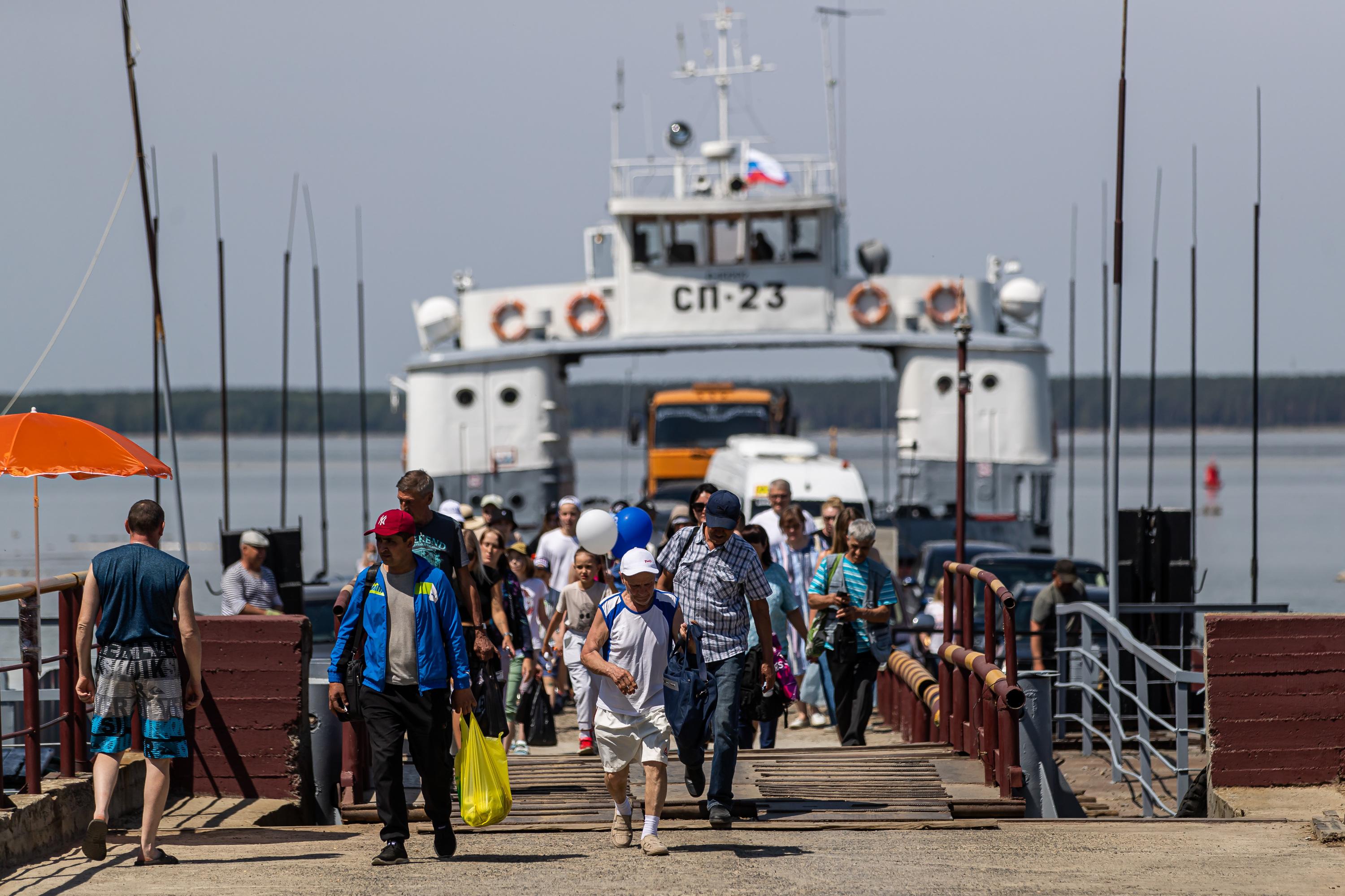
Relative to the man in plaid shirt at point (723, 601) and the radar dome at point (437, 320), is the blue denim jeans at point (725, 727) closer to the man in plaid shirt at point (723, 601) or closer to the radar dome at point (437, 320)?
the man in plaid shirt at point (723, 601)

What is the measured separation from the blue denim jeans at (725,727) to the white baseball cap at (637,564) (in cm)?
87

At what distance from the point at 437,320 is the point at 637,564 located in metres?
22.3

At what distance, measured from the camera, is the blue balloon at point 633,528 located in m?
9.72

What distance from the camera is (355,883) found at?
21.8 ft

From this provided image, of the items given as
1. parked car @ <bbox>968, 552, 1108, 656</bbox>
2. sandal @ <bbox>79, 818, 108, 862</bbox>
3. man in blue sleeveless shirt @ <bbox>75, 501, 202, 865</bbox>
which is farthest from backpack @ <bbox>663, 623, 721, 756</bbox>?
parked car @ <bbox>968, 552, 1108, 656</bbox>

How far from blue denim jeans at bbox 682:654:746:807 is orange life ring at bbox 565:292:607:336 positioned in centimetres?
2077

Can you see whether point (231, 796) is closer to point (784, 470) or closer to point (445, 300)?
point (784, 470)

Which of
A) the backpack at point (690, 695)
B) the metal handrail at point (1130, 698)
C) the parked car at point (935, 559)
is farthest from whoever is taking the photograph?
the parked car at point (935, 559)

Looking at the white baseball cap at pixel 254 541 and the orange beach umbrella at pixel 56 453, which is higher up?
the orange beach umbrella at pixel 56 453

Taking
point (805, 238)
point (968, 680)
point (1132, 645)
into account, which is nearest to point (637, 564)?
point (968, 680)

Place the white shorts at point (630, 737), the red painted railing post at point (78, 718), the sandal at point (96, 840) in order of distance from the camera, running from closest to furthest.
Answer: the sandal at point (96, 840) < the white shorts at point (630, 737) < the red painted railing post at point (78, 718)

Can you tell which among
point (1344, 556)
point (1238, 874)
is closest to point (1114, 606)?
point (1238, 874)

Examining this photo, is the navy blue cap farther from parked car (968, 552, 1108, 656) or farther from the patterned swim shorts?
parked car (968, 552, 1108, 656)

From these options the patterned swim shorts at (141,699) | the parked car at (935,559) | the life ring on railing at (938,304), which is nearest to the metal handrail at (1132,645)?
the patterned swim shorts at (141,699)
